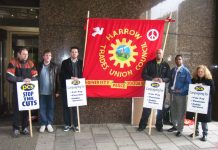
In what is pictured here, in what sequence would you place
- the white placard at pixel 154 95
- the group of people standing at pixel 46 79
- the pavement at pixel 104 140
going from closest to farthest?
the pavement at pixel 104 140 → the group of people standing at pixel 46 79 → the white placard at pixel 154 95

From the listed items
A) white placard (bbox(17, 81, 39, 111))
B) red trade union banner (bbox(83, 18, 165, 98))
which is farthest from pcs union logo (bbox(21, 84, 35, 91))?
red trade union banner (bbox(83, 18, 165, 98))

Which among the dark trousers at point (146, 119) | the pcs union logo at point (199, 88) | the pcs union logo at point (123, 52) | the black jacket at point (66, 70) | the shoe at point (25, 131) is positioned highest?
the pcs union logo at point (123, 52)

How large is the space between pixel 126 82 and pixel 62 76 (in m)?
1.50

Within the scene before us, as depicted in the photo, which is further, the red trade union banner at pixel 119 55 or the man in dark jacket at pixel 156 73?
the red trade union banner at pixel 119 55

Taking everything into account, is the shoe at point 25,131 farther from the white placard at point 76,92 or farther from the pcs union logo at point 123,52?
the pcs union logo at point 123,52

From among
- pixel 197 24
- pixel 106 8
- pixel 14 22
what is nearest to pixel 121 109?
pixel 106 8

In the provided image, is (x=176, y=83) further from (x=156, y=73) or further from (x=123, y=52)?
(x=123, y=52)

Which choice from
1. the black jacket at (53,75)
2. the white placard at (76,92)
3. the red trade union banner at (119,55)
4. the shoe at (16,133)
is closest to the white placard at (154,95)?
the red trade union banner at (119,55)

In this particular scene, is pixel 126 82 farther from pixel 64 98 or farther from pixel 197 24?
pixel 197 24

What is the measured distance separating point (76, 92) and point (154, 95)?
1.68 metres

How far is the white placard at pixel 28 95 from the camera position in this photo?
19.5 ft

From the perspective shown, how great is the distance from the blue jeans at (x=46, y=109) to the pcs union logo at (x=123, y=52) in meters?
1.68

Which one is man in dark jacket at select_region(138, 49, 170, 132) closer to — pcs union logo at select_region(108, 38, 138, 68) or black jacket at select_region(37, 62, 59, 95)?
pcs union logo at select_region(108, 38, 138, 68)

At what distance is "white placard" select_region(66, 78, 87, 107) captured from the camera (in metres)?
6.36
